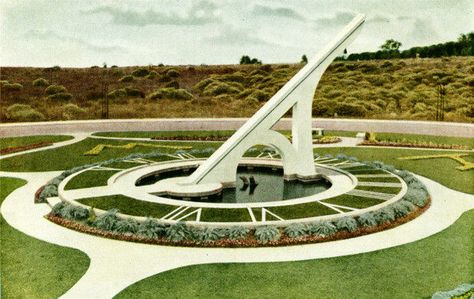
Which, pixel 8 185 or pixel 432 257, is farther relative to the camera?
pixel 8 185

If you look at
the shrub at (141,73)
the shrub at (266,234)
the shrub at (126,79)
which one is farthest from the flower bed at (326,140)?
the shrub at (141,73)

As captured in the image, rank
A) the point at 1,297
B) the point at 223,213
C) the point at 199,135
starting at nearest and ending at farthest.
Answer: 1. the point at 1,297
2. the point at 223,213
3. the point at 199,135

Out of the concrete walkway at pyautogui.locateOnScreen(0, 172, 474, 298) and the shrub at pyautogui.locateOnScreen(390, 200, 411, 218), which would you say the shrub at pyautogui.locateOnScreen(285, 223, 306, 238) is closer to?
the concrete walkway at pyautogui.locateOnScreen(0, 172, 474, 298)

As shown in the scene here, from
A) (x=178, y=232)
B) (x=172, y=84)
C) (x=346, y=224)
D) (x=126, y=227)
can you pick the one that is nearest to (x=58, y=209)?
(x=126, y=227)

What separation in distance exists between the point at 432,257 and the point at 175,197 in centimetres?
1004

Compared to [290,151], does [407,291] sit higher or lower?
lower

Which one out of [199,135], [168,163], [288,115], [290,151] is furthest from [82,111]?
[290,151]

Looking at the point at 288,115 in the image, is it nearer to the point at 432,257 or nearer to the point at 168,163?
the point at 168,163

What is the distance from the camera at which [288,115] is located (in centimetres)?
5575

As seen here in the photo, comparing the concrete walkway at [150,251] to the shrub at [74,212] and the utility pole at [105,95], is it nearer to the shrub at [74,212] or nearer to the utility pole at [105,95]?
the shrub at [74,212]

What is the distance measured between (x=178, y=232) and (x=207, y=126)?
3113cm

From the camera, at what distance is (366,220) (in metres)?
16.5

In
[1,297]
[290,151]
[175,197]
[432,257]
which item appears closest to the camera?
[1,297]

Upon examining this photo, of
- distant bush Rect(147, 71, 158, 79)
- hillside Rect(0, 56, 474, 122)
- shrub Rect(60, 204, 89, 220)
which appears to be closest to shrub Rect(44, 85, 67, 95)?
hillside Rect(0, 56, 474, 122)
